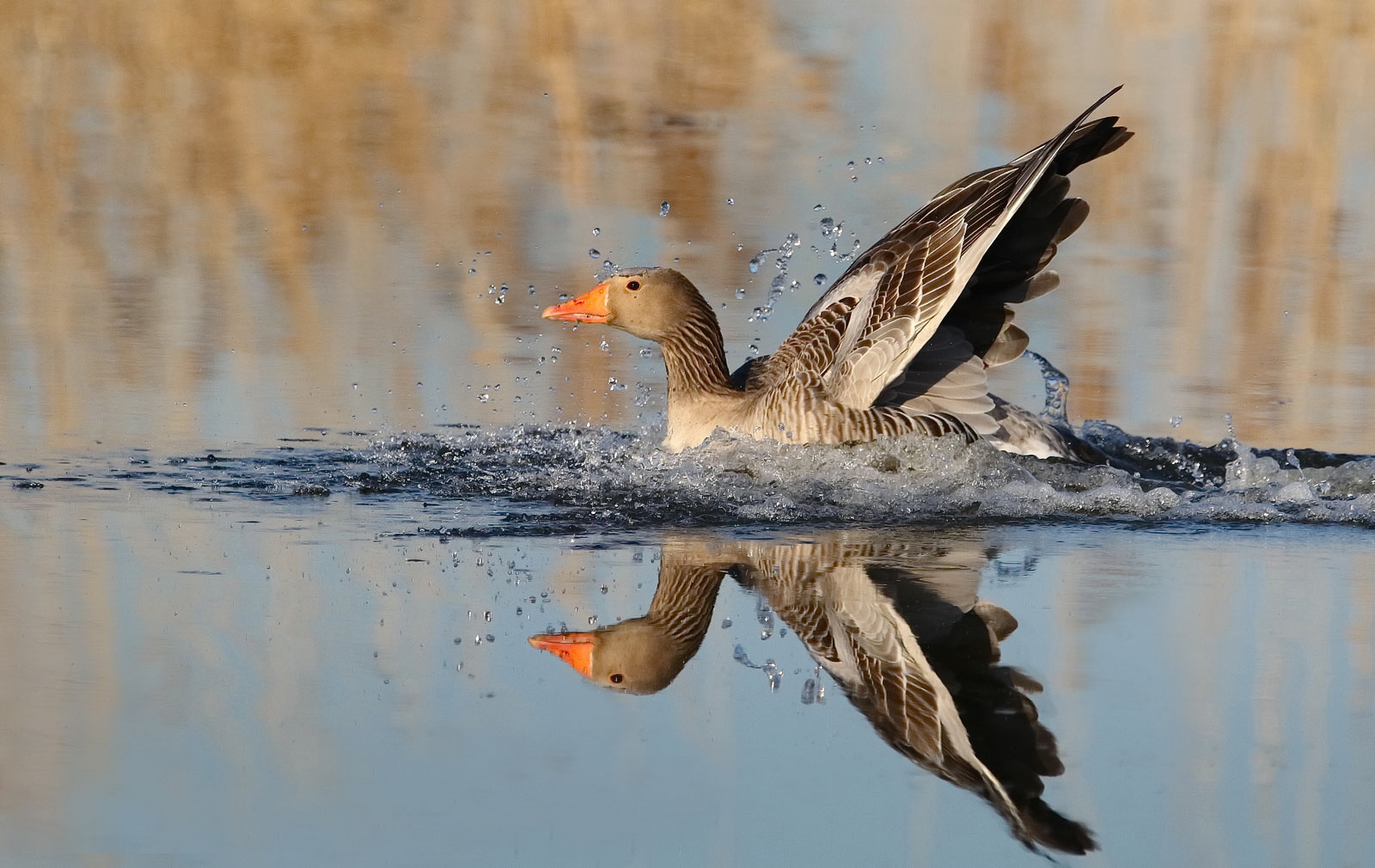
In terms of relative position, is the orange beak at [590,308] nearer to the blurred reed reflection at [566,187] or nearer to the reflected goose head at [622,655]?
the blurred reed reflection at [566,187]

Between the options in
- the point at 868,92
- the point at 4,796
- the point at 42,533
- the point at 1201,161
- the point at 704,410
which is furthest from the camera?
the point at 868,92

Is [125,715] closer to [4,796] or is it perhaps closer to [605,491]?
[4,796]

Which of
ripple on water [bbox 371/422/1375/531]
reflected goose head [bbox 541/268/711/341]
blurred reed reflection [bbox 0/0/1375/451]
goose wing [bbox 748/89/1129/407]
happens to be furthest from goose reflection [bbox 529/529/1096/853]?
blurred reed reflection [bbox 0/0/1375/451]

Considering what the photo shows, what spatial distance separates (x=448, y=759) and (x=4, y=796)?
2.90 feet

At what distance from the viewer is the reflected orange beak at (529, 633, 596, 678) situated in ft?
15.2

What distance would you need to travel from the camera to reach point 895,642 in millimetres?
4754

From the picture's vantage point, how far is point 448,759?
3941mm

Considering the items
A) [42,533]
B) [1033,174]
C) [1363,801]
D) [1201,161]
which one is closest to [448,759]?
[1363,801]

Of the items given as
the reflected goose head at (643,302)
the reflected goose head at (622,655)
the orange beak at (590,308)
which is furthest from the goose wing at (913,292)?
the reflected goose head at (622,655)

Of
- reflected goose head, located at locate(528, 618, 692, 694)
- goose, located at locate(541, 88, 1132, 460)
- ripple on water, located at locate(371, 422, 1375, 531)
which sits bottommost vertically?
reflected goose head, located at locate(528, 618, 692, 694)

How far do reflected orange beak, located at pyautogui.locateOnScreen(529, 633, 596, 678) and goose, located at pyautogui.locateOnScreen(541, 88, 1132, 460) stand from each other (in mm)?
2664

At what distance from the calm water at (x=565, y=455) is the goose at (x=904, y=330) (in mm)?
265

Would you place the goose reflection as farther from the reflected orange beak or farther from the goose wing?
the goose wing

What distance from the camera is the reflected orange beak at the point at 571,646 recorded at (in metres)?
4.62
